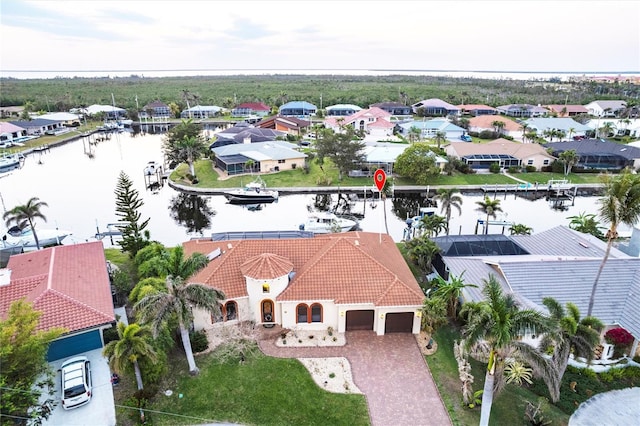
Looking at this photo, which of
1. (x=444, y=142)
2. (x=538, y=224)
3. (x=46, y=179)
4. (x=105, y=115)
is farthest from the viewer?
(x=105, y=115)

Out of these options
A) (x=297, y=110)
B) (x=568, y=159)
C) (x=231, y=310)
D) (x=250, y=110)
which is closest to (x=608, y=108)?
(x=568, y=159)

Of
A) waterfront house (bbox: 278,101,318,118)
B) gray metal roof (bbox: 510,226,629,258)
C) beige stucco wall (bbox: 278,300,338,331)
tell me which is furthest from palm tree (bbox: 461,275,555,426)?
waterfront house (bbox: 278,101,318,118)

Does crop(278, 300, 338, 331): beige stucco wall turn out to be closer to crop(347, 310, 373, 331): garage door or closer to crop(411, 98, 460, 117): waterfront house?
crop(347, 310, 373, 331): garage door

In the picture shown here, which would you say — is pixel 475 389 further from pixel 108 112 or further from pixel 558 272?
pixel 108 112

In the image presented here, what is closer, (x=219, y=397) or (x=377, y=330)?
(x=219, y=397)

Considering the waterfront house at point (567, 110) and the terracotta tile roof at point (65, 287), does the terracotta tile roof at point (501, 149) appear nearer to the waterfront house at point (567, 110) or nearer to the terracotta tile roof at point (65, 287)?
the terracotta tile roof at point (65, 287)

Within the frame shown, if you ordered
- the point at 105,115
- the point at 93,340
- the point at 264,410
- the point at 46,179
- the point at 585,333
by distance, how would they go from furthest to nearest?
the point at 105,115 → the point at 46,179 → the point at 93,340 → the point at 264,410 → the point at 585,333

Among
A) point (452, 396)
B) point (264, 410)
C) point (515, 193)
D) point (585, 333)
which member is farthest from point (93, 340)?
point (515, 193)

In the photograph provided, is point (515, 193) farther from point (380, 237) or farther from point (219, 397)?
point (219, 397)
